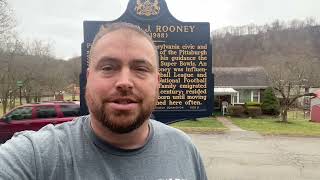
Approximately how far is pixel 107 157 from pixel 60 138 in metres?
0.20

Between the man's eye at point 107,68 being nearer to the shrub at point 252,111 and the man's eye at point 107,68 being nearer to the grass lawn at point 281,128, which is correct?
the grass lawn at point 281,128

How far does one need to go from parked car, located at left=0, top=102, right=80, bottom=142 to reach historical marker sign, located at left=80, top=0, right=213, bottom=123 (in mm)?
7523

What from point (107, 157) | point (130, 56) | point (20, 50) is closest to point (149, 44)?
point (130, 56)

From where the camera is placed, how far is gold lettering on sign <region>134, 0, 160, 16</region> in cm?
709

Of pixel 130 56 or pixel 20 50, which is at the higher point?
pixel 20 50

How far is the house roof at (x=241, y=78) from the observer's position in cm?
4441

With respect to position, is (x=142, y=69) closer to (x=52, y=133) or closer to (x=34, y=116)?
(x=52, y=133)

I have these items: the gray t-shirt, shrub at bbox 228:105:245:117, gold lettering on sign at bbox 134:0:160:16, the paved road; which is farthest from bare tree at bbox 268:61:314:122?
the gray t-shirt

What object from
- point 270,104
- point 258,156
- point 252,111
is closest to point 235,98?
point 270,104

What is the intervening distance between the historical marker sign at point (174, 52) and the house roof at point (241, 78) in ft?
123

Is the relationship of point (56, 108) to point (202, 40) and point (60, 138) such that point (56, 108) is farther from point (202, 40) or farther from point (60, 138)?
point (60, 138)

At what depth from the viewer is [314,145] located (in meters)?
17.2

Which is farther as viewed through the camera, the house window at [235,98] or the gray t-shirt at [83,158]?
the house window at [235,98]

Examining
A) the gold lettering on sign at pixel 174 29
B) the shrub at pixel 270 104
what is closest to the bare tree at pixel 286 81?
the shrub at pixel 270 104
